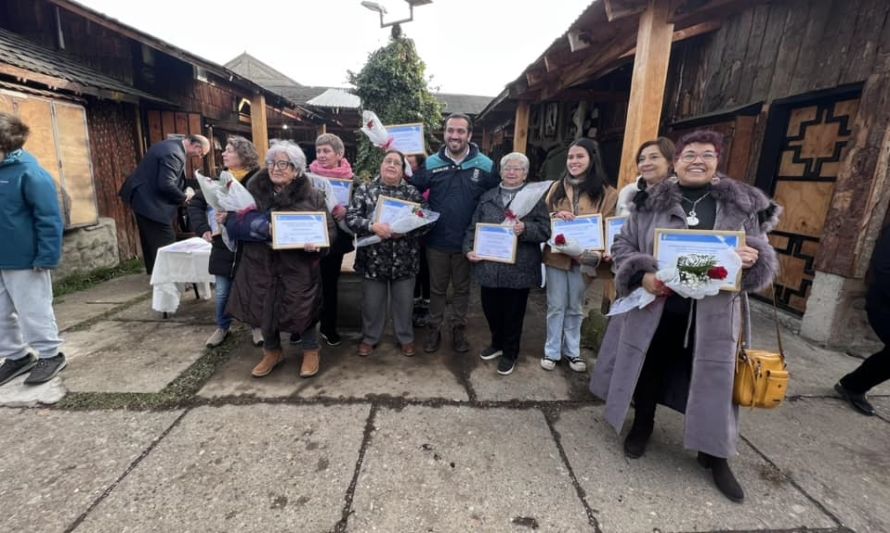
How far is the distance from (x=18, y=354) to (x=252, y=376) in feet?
5.83

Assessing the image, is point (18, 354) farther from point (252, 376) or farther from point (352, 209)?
point (352, 209)

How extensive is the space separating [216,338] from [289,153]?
2.03 meters

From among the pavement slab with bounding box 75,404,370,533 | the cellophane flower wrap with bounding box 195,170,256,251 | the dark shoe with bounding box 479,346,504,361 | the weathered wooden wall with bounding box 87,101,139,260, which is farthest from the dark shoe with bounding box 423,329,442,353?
the weathered wooden wall with bounding box 87,101,139,260

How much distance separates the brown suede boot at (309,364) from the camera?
10.5 feet

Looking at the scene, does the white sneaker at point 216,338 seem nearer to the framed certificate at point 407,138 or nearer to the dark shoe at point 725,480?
the framed certificate at point 407,138

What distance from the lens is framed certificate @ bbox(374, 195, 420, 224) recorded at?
3068mm

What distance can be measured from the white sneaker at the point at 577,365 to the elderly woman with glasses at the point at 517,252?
52cm

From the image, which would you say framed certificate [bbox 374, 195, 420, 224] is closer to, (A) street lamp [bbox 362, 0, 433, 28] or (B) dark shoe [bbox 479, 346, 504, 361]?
(B) dark shoe [bbox 479, 346, 504, 361]

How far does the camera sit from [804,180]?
436cm

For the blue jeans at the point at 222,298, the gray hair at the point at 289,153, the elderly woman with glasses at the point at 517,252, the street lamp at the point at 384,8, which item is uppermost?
the street lamp at the point at 384,8

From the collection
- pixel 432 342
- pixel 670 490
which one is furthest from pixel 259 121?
pixel 670 490

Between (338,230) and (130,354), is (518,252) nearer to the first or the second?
(338,230)

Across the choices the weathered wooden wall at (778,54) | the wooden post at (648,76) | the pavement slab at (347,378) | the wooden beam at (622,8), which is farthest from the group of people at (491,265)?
the weathered wooden wall at (778,54)

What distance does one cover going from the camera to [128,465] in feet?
7.23
